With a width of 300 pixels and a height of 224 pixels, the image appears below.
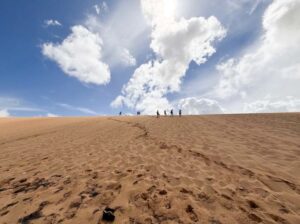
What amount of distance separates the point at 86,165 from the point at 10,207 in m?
3.04

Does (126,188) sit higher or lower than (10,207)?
higher

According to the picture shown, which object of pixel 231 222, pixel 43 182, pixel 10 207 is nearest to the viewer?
pixel 231 222

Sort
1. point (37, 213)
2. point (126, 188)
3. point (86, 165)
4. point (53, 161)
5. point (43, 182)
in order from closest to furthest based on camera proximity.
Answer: point (37, 213)
point (126, 188)
point (43, 182)
point (86, 165)
point (53, 161)

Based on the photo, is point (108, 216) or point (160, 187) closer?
point (108, 216)

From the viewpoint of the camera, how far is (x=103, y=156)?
9031 millimetres

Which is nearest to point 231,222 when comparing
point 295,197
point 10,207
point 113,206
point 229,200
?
point 229,200

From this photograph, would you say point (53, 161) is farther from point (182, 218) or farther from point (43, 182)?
point (182, 218)

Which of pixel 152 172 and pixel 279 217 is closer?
pixel 279 217

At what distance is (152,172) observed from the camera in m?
6.53

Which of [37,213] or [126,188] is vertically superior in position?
A: [126,188]

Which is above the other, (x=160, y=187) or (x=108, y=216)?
(x=160, y=187)

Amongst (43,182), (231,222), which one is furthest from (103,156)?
(231,222)

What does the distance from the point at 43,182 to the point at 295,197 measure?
6993 millimetres

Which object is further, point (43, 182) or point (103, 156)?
point (103, 156)
